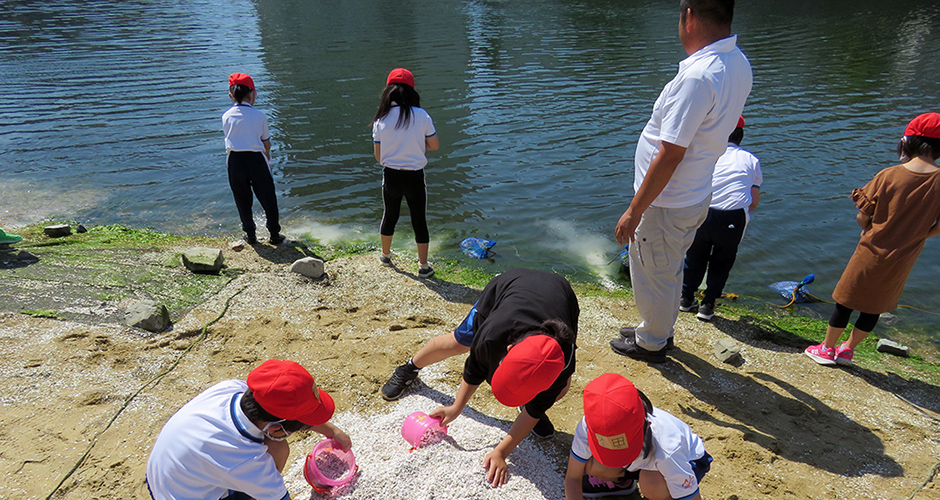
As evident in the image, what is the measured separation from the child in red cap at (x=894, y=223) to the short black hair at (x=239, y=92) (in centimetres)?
634

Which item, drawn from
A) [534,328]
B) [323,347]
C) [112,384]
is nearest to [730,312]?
[534,328]

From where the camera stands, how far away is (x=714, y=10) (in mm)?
3307

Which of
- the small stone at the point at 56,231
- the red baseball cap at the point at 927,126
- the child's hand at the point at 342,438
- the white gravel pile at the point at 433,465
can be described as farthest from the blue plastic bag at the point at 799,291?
the small stone at the point at 56,231

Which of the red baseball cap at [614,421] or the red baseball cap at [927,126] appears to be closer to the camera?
the red baseball cap at [614,421]

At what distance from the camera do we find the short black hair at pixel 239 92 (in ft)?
20.3

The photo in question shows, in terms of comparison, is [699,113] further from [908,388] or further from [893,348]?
[893,348]

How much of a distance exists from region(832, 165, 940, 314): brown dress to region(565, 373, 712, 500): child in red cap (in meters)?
2.39

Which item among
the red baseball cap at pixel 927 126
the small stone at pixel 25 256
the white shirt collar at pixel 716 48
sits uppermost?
the white shirt collar at pixel 716 48

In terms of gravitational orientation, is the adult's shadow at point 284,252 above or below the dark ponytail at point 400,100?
below

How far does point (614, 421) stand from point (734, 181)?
3338mm

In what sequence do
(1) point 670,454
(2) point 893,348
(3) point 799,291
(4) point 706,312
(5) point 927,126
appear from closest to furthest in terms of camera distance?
(1) point 670,454 → (5) point 927,126 → (2) point 893,348 → (4) point 706,312 → (3) point 799,291

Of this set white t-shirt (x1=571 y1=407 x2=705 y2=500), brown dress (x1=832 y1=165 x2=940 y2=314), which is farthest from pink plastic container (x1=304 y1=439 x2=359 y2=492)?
brown dress (x1=832 y1=165 x2=940 y2=314)

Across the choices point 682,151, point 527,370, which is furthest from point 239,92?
point 527,370

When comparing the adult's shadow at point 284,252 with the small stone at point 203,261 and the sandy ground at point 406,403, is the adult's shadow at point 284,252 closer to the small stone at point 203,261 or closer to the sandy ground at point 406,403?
the small stone at point 203,261
